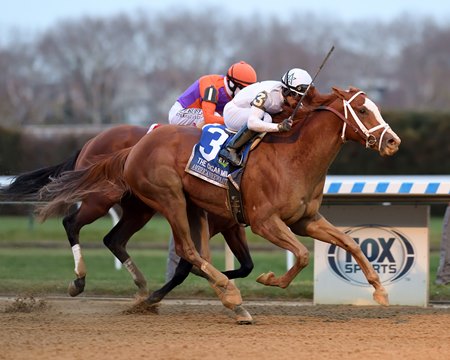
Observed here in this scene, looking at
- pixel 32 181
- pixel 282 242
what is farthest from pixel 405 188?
pixel 32 181

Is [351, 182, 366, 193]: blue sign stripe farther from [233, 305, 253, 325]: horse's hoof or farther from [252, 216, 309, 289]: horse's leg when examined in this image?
[233, 305, 253, 325]: horse's hoof

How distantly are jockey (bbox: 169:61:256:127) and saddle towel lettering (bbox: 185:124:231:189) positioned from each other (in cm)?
56

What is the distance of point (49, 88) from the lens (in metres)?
50.4

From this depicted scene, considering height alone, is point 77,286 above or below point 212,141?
below

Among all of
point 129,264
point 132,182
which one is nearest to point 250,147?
point 132,182

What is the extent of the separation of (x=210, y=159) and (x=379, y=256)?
2276 millimetres

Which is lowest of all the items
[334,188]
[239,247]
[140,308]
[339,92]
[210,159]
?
[140,308]

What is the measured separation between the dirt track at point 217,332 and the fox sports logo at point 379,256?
40cm

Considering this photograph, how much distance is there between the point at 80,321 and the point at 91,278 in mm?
3736

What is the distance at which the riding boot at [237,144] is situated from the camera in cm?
722

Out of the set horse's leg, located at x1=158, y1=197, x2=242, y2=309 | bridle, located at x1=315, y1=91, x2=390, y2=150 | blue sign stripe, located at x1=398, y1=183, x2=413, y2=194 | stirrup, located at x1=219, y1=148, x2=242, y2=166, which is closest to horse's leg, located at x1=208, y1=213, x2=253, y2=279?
horse's leg, located at x1=158, y1=197, x2=242, y2=309

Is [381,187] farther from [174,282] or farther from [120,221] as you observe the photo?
[120,221]

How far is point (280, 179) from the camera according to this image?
7.07 m

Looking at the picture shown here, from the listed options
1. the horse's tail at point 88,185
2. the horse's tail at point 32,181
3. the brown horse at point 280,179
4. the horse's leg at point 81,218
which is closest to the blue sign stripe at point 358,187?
the brown horse at point 280,179
